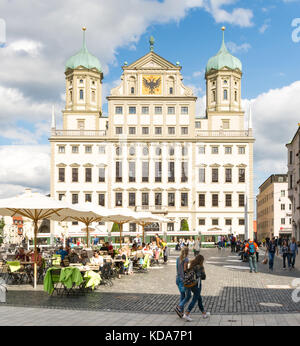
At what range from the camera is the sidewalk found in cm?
995

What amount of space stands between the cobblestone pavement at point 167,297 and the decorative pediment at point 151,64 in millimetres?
52342

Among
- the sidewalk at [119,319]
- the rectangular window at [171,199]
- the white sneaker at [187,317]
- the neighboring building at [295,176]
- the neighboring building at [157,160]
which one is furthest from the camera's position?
the rectangular window at [171,199]

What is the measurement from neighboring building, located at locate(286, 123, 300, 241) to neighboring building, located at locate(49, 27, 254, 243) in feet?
28.9

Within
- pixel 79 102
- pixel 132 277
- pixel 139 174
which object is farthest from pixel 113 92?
pixel 132 277

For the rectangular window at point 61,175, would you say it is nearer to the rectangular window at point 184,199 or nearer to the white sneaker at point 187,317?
the rectangular window at point 184,199

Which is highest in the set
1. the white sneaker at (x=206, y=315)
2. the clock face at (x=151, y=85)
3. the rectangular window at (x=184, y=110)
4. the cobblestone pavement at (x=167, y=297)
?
the clock face at (x=151, y=85)

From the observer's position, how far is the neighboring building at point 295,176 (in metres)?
55.2

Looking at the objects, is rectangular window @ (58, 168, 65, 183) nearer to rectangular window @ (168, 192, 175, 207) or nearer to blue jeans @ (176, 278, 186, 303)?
rectangular window @ (168, 192, 175, 207)

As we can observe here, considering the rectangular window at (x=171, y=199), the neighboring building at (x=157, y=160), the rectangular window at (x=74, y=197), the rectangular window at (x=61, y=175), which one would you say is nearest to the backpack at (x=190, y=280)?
the neighboring building at (x=157, y=160)

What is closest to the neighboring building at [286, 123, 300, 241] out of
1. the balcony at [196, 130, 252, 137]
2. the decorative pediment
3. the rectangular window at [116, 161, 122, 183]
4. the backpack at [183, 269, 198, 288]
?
the balcony at [196, 130, 252, 137]

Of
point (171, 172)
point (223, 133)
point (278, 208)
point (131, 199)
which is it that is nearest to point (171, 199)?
point (171, 172)

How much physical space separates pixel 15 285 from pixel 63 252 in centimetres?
300

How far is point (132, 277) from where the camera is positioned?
20.7 metres

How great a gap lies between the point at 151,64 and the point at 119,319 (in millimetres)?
61789
